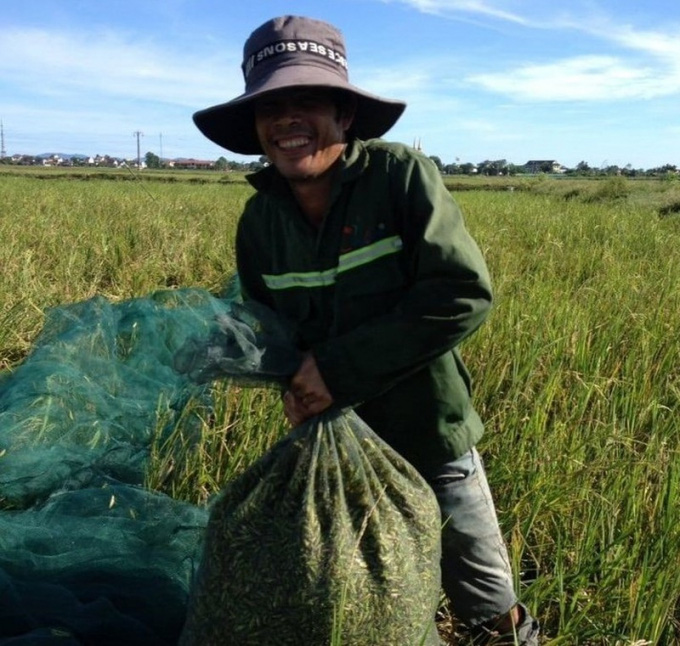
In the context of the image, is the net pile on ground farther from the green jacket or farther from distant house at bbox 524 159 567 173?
distant house at bbox 524 159 567 173

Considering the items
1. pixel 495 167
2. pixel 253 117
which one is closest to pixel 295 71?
pixel 253 117

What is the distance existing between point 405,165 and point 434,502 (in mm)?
602

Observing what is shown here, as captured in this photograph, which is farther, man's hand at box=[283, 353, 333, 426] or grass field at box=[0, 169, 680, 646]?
grass field at box=[0, 169, 680, 646]

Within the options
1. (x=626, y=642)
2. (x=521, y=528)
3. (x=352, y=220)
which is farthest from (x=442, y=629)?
(x=352, y=220)

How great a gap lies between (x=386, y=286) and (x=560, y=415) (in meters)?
1.22

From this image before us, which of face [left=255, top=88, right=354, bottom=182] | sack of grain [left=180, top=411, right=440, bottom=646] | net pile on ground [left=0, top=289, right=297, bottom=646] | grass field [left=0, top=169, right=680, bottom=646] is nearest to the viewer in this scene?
sack of grain [left=180, top=411, right=440, bottom=646]

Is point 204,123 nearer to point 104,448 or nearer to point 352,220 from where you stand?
point 352,220

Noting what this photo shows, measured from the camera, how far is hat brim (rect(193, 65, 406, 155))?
1269mm

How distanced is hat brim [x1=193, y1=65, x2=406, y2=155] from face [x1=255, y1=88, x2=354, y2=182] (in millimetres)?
44

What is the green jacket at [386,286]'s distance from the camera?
1.27 metres

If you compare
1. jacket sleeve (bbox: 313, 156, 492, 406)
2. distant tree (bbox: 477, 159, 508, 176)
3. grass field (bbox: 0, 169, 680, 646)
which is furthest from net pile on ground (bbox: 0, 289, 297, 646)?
distant tree (bbox: 477, 159, 508, 176)

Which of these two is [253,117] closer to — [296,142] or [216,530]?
[296,142]

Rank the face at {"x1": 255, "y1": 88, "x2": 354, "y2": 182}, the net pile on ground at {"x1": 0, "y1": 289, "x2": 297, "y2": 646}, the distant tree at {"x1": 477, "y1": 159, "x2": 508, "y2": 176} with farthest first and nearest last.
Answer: the distant tree at {"x1": 477, "y1": 159, "x2": 508, "y2": 176}, the net pile on ground at {"x1": 0, "y1": 289, "x2": 297, "y2": 646}, the face at {"x1": 255, "y1": 88, "x2": 354, "y2": 182}

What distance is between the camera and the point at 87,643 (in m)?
1.52
